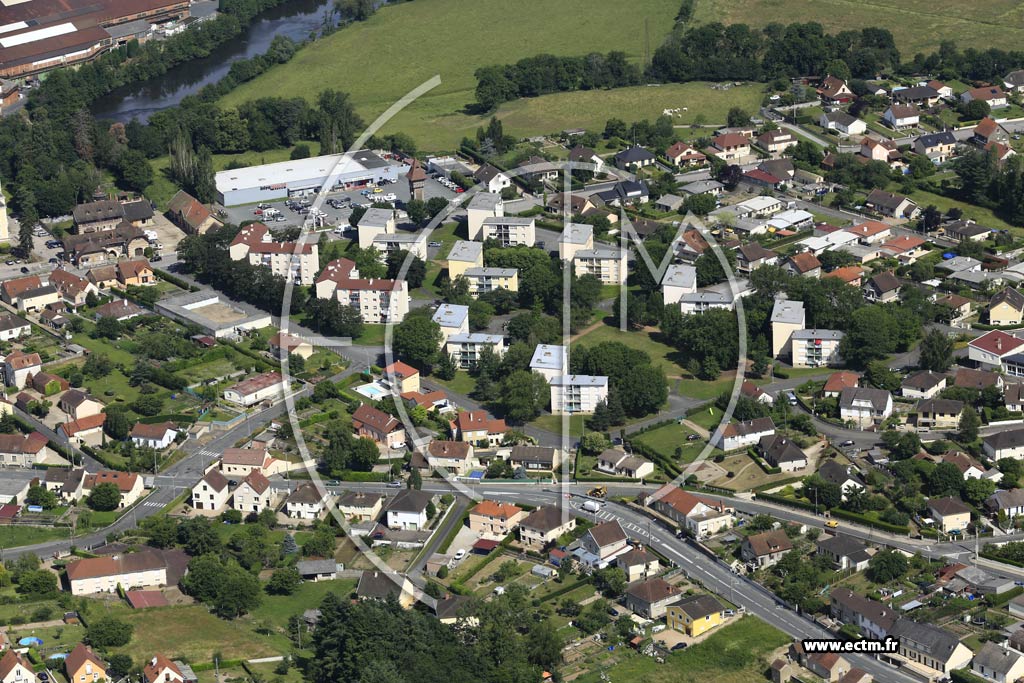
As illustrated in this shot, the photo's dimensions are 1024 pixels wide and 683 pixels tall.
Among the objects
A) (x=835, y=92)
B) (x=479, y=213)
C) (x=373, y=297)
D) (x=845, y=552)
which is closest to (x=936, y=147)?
(x=835, y=92)

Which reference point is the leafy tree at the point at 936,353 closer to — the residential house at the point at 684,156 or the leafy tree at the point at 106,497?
the residential house at the point at 684,156

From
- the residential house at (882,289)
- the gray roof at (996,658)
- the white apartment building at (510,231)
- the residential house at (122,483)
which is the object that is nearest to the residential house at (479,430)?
the residential house at (122,483)

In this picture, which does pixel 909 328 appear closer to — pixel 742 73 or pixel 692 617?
pixel 692 617

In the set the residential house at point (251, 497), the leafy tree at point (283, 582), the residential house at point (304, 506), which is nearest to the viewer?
the leafy tree at point (283, 582)

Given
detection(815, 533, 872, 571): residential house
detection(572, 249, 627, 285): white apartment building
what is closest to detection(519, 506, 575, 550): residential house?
detection(815, 533, 872, 571): residential house

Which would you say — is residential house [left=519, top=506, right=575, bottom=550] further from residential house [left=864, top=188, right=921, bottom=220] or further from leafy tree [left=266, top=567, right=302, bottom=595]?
residential house [left=864, top=188, right=921, bottom=220]

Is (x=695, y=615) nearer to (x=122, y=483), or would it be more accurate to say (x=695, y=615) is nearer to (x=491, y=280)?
(x=122, y=483)
